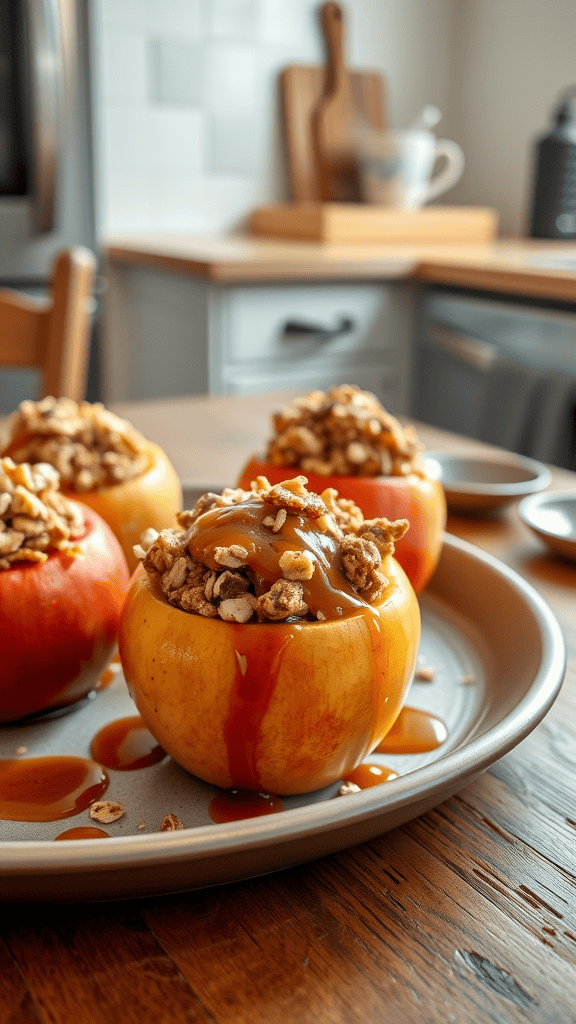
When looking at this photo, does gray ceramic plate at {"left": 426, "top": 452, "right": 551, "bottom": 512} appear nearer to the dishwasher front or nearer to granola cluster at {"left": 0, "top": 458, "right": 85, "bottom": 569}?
granola cluster at {"left": 0, "top": 458, "right": 85, "bottom": 569}

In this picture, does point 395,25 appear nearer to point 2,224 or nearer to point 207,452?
point 2,224

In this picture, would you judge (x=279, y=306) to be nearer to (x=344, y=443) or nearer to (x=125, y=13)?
(x=125, y=13)

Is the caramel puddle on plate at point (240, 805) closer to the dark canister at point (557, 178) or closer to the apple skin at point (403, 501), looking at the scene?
the apple skin at point (403, 501)

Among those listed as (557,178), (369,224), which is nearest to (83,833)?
(369,224)

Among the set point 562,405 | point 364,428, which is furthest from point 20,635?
point 562,405

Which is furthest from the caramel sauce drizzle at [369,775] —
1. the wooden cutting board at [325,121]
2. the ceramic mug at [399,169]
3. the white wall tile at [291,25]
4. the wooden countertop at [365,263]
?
the white wall tile at [291,25]
